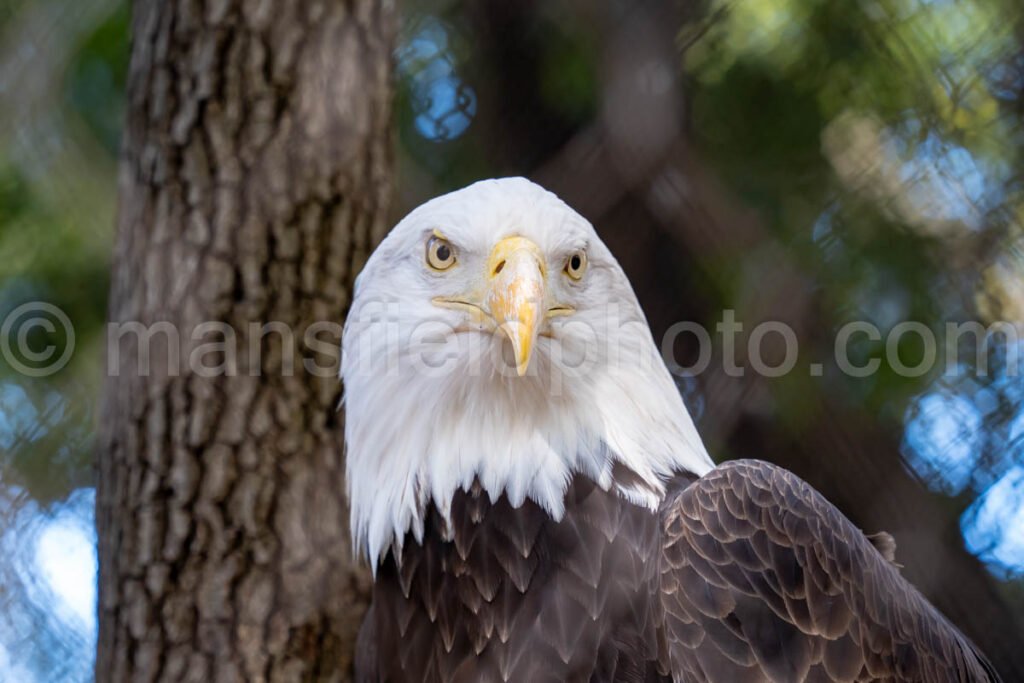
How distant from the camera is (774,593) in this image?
5.59 ft

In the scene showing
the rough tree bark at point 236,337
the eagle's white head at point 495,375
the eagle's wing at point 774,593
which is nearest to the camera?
the eagle's wing at point 774,593

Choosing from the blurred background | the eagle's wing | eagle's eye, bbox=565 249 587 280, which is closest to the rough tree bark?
the blurred background

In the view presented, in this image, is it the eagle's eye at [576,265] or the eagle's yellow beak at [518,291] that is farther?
the eagle's eye at [576,265]

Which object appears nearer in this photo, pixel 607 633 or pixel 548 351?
pixel 607 633

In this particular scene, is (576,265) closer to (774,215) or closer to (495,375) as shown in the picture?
(495,375)

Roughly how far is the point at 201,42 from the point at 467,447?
56.2 inches

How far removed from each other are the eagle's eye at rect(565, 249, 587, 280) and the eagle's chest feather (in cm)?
35

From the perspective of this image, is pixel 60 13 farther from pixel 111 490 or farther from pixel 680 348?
pixel 680 348

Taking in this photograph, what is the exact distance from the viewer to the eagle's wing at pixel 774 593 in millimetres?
1686

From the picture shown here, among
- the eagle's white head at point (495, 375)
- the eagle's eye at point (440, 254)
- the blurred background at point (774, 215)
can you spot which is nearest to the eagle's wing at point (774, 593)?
the eagle's white head at point (495, 375)

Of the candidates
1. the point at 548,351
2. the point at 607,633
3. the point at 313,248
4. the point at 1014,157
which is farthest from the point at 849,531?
the point at 1014,157

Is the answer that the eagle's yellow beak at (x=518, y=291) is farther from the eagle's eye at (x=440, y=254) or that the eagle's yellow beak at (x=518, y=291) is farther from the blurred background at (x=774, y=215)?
the blurred background at (x=774, y=215)

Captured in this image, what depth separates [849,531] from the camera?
184 centimetres

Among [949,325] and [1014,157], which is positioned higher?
[1014,157]
